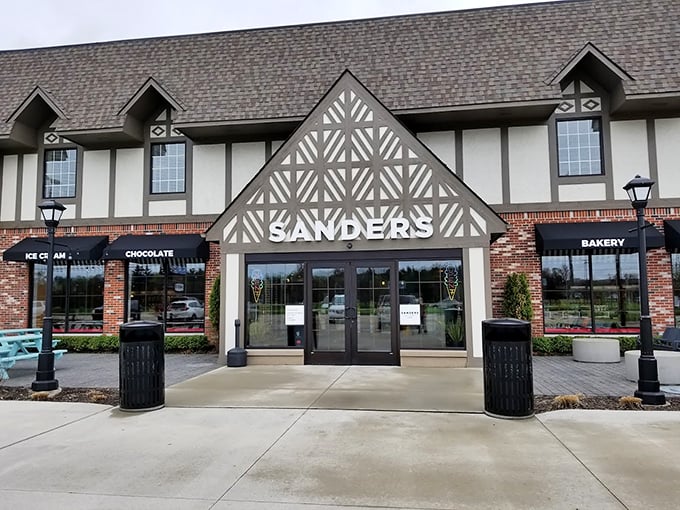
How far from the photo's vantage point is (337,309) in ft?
39.0

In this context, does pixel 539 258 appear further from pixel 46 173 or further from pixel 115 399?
pixel 46 173

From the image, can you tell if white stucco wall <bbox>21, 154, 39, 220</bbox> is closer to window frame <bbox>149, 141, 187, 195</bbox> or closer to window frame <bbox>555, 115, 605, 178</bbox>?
window frame <bbox>149, 141, 187, 195</bbox>

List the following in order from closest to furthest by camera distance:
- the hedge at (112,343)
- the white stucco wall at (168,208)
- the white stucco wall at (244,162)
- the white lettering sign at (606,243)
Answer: the white lettering sign at (606,243) → the hedge at (112,343) → the white stucco wall at (244,162) → the white stucco wall at (168,208)

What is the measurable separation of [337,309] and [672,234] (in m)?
9.11

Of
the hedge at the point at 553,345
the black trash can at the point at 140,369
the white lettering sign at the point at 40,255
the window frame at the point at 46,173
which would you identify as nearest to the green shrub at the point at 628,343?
the hedge at the point at 553,345

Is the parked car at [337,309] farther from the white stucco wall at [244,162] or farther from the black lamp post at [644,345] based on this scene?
the black lamp post at [644,345]

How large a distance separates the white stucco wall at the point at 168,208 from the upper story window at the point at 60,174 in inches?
113

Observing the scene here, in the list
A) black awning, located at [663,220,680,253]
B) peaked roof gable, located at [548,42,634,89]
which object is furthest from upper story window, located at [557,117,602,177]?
black awning, located at [663,220,680,253]

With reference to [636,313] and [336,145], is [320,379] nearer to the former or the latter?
[336,145]

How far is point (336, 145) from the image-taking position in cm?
1217

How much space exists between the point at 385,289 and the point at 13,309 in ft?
41.4

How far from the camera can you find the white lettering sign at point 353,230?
1162cm

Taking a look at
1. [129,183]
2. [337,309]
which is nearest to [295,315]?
[337,309]

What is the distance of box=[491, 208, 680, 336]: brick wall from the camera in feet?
43.8
